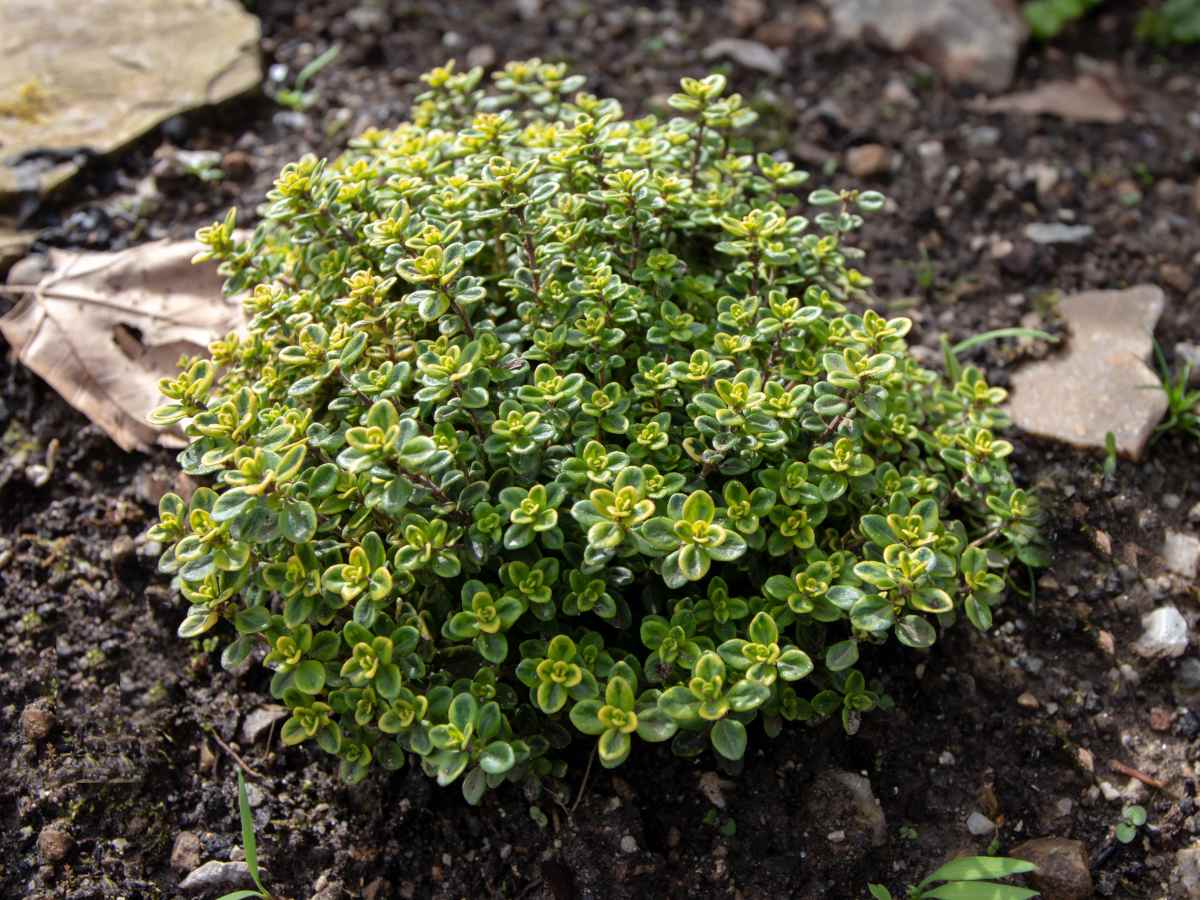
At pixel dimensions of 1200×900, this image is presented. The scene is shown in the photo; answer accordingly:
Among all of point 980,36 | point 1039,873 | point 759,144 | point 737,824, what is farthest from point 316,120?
point 1039,873

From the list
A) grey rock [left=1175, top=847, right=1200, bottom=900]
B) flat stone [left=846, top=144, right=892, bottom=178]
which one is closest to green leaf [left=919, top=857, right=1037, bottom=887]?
grey rock [left=1175, top=847, right=1200, bottom=900]

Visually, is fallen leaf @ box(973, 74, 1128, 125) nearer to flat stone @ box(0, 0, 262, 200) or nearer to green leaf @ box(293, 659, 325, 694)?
flat stone @ box(0, 0, 262, 200)

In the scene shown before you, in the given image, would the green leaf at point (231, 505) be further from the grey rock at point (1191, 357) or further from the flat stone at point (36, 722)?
the grey rock at point (1191, 357)

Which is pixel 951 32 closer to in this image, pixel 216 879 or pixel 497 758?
pixel 497 758

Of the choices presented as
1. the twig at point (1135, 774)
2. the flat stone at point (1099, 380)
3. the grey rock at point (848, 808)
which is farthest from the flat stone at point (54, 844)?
the flat stone at point (1099, 380)

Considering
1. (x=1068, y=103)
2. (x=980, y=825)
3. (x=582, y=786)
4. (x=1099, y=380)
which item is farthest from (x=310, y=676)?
(x=1068, y=103)

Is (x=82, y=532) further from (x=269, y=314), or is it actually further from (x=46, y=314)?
(x=269, y=314)
